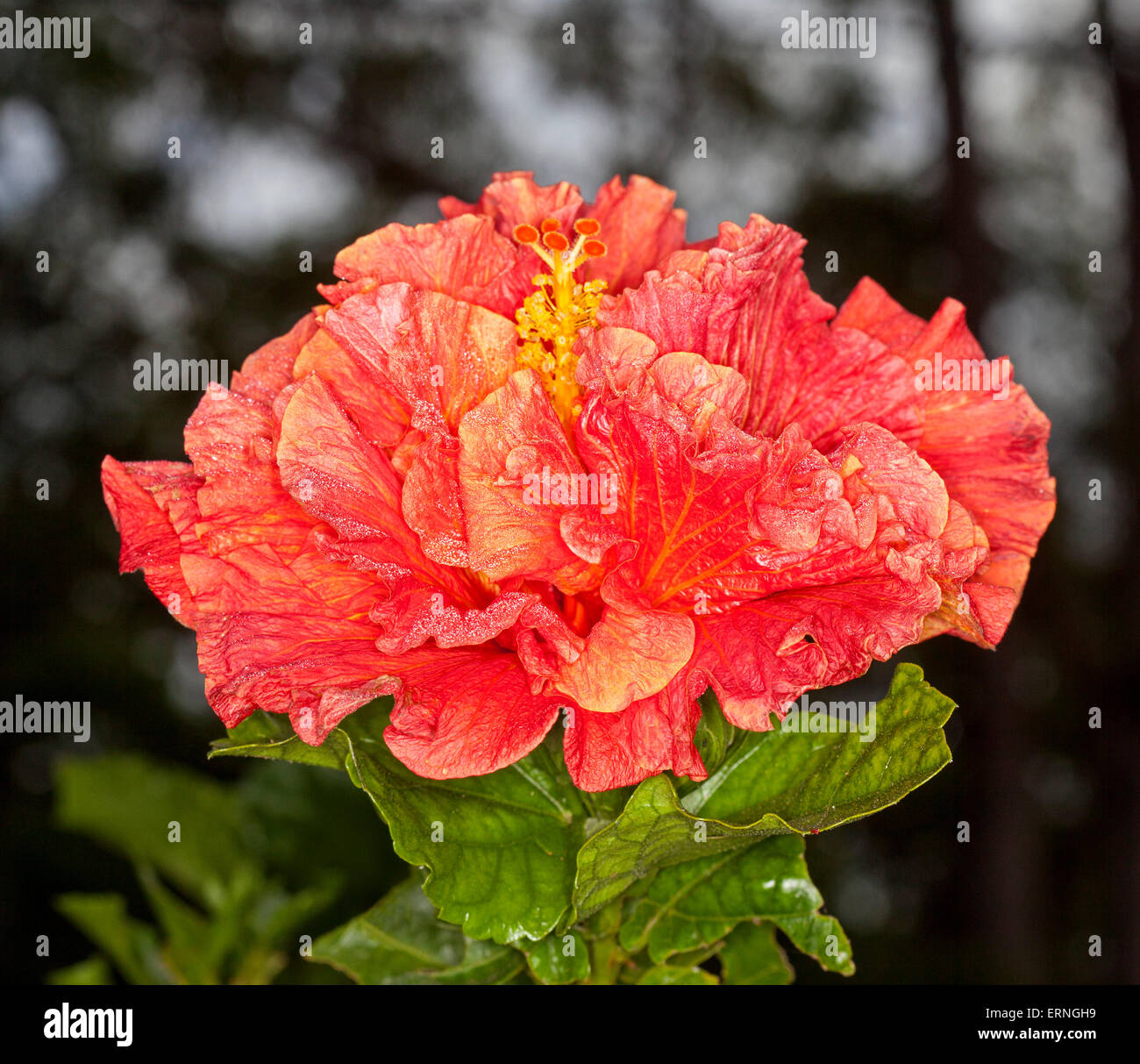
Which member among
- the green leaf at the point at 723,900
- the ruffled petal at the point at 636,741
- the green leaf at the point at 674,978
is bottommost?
the green leaf at the point at 674,978

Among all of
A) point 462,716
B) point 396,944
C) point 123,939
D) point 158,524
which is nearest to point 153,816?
point 123,939

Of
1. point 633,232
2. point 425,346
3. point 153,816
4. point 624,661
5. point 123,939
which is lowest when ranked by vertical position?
point 123,939

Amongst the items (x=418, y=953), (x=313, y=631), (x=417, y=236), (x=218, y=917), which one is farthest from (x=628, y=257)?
(x=218, y=917)

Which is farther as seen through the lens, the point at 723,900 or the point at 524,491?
the point at 723,900

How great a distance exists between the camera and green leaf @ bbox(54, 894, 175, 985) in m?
1.48

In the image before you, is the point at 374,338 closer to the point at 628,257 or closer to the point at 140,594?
the point at 628,257

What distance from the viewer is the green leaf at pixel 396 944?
1.07 meters

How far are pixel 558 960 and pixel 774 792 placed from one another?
0.76ft

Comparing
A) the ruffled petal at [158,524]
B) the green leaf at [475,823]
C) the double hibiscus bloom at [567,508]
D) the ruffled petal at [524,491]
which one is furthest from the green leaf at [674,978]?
the ruffled petal at [158,524]

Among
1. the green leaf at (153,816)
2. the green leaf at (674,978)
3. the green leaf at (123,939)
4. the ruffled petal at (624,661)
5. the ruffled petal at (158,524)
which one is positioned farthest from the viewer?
the green leaf at (153,816)

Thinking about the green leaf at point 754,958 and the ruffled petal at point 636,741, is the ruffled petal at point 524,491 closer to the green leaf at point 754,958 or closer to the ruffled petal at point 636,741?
the ruffled petal at point 636,741

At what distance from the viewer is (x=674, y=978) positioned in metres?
1.01

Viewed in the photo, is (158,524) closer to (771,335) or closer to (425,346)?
(425,346)

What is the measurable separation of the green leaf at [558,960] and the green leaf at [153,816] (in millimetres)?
978
